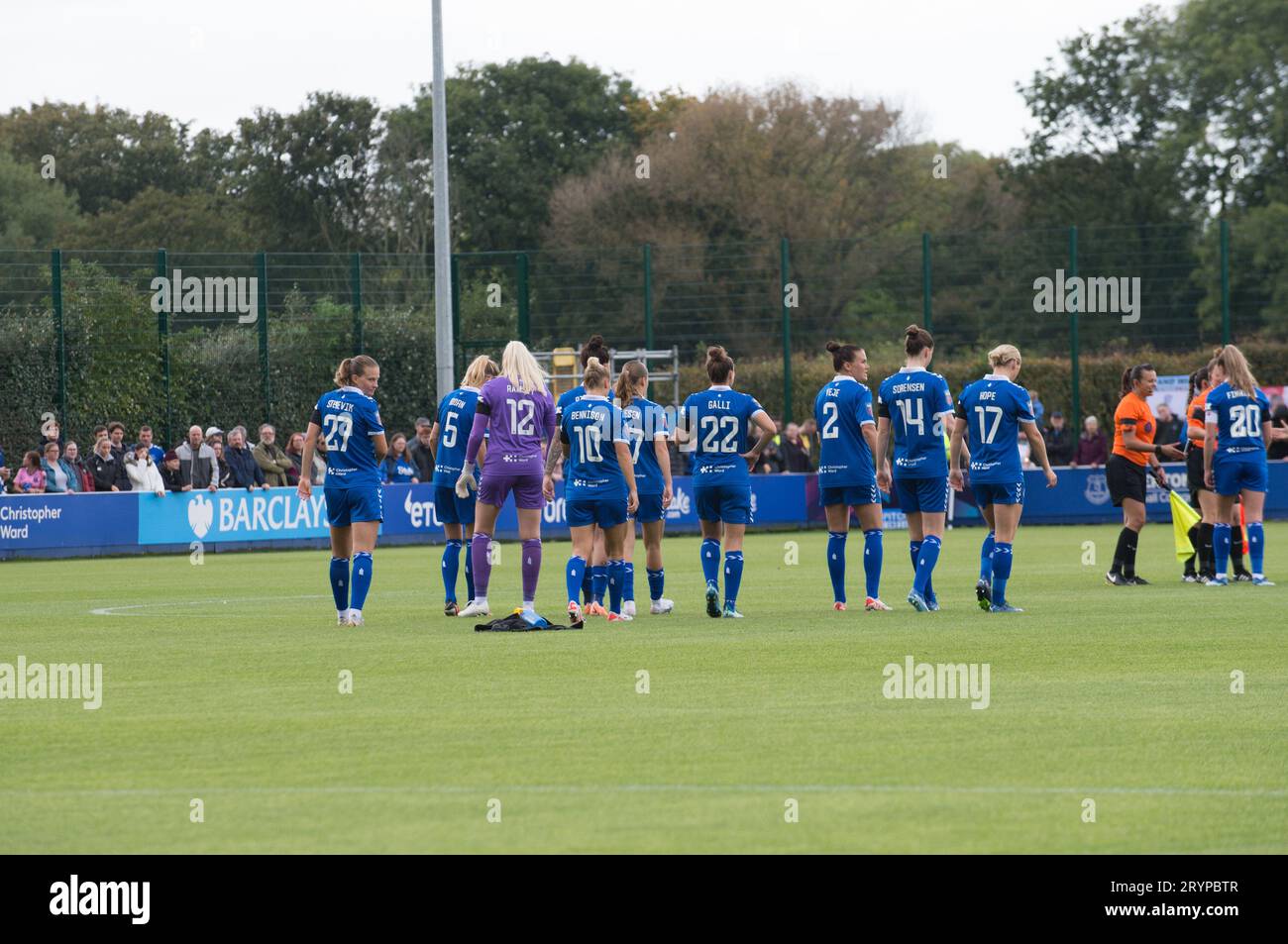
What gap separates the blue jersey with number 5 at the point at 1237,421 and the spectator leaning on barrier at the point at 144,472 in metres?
17.9

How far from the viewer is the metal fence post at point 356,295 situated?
38688 millimetres

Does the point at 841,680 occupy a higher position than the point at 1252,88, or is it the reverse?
the point at 1252,88

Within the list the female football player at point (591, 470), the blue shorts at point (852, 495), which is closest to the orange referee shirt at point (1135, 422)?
the blue shorts at point (852, 495)

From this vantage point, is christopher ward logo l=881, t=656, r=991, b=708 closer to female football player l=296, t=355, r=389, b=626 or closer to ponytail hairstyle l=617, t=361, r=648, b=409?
ponytail hairstyle l=617, t=361, r=648, b=409

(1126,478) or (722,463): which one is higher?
(722,463)

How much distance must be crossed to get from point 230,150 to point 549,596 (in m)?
57.3

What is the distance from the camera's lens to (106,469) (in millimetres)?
31719

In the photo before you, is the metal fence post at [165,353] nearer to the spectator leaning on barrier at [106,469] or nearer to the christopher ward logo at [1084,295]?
the spectator leaning on barrier at [106,469]

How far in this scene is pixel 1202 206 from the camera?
65062 millimetres

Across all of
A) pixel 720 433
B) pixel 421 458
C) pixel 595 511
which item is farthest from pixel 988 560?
pixel 421 458

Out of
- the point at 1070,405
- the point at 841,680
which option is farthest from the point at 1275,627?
the point at 1070,405

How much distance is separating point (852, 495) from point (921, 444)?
747 mm

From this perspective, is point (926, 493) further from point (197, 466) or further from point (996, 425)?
point (197, 466)
